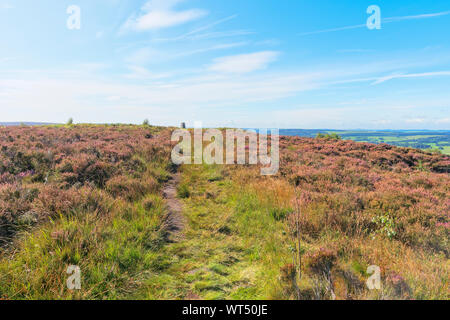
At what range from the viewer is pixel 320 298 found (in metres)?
3.11

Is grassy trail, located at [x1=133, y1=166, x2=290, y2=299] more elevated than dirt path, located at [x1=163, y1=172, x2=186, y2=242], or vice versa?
dirt path, located at [x1=163, y1=172, x2=186, y2=242]

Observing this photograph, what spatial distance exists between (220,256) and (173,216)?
2.42 meters

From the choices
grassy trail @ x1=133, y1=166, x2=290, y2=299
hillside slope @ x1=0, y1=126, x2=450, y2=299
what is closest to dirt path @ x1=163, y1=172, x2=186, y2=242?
hillside slope @ x1=0, y1=126, x2=450, y2=299

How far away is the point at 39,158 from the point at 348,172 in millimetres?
15150

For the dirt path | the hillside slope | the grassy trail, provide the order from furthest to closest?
the dirt path < the grassy trail < the hillside slope

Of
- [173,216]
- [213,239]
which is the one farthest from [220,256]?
[173,216]

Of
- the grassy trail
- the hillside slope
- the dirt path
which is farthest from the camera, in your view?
the dirt path

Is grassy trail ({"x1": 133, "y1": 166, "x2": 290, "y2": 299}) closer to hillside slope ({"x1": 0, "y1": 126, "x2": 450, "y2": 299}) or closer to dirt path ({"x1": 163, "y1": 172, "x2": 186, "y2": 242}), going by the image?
hillside slope ({"x1": 0, "y1": 126, "x2": 450, "y2": 299})

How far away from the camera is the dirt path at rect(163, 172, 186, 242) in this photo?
5.43 metres

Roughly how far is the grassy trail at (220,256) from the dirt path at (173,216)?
0.18 meters

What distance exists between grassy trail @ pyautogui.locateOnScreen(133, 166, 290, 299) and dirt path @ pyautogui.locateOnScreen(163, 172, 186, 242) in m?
0.18

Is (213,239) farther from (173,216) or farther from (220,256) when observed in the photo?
(173,216)

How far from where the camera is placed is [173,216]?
6.51 m
